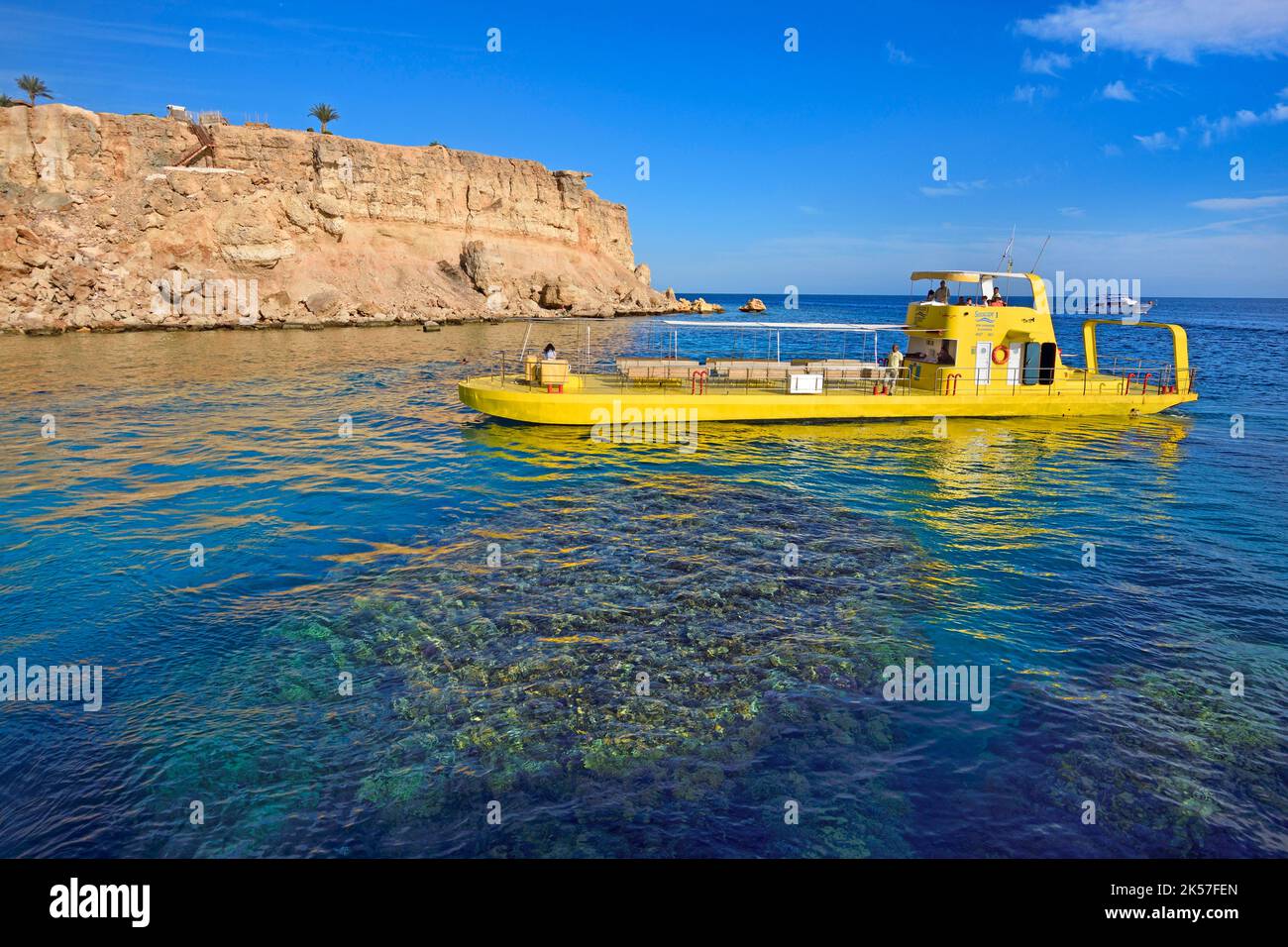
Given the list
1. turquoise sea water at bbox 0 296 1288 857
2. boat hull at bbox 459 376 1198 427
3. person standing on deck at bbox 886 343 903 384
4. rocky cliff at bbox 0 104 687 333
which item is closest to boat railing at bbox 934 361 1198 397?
boat hull at bbox 459 376 1198 427

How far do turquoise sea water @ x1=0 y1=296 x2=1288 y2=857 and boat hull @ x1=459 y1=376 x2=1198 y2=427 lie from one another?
316 centimetres

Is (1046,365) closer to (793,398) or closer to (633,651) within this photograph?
(793,398)

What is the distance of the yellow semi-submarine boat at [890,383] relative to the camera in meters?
27.5

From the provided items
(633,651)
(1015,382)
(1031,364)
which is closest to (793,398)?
(1015,382)

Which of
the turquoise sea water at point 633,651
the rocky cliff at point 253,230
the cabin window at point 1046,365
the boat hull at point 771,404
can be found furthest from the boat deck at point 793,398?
the rocky cliff at point 253,230

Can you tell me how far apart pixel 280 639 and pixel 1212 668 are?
48.2 ft

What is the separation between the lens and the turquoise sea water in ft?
25.1

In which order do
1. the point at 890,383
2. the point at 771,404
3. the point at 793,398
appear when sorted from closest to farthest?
the point at 771,404, the point at 793,398, the point at 890,383

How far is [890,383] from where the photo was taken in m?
31.7

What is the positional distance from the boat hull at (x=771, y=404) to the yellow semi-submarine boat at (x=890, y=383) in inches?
1.8

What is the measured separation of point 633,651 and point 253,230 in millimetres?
87090

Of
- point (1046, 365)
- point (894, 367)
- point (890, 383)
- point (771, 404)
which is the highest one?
point (1046, 365)

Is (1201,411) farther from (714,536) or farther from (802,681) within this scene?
(802,681)
